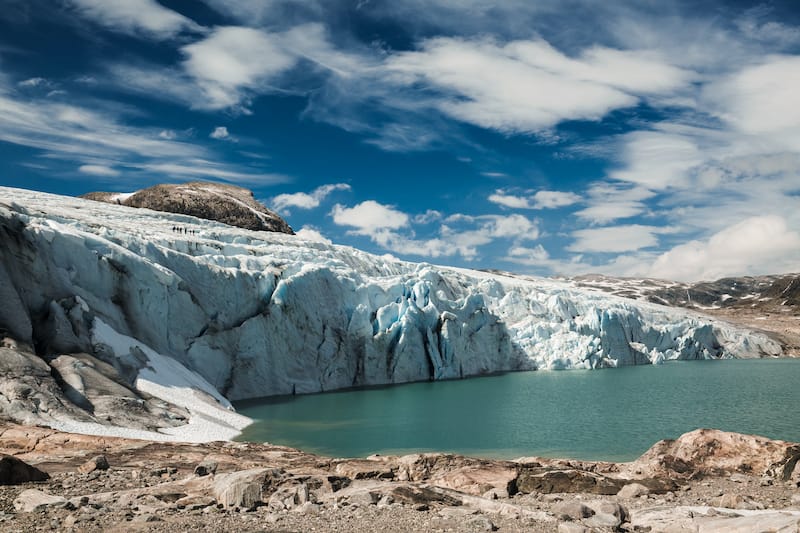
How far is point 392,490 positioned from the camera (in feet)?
28.9

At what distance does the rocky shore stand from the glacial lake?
4.93 metres

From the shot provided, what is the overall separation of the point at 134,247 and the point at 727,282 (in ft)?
629

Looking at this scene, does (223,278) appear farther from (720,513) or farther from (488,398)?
(720,513)

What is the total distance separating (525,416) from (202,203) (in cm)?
5631

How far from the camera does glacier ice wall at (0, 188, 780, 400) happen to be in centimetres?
2256

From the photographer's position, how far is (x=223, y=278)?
31594 millimetres

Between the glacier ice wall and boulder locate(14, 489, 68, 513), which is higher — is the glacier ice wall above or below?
above

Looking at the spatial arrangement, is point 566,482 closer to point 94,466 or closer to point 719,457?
point 719,457

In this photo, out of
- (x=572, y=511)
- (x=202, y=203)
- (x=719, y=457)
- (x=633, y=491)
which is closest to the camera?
(x=572, y=511)

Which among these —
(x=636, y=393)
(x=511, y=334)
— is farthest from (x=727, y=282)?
(x=636, y=393)

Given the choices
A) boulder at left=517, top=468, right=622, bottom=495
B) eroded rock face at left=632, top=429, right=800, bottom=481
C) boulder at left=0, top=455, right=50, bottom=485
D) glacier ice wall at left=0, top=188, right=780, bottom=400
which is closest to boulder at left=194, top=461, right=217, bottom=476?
boulder at left=0, top=455, right=50, bottom=485

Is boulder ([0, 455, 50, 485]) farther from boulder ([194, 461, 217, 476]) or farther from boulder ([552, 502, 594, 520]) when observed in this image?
boulder ([552, 502, 594, 520])

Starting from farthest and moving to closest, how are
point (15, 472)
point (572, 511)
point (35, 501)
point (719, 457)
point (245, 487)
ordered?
1. point (719, 457)
2. point (15, 472)
3. point (245, 487)
4. point (572, 511)
5. point (35, 501)

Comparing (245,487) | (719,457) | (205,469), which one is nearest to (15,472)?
(205,469)
